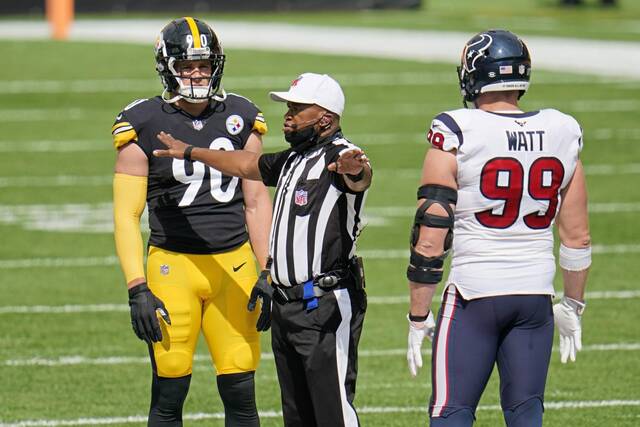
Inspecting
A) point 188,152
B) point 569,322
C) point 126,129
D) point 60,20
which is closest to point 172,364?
point 188,152

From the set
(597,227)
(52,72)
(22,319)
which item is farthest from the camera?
(52,72)

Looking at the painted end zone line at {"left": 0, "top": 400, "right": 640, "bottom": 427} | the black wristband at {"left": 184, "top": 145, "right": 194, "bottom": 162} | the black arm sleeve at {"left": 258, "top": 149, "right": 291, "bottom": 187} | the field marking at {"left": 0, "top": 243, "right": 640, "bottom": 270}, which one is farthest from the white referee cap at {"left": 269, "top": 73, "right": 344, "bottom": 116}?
the field marking at {"left": 0, "top": 243, "right": 640, "bottom": 270}

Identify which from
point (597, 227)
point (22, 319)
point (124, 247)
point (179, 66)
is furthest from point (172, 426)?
point (597, 227)

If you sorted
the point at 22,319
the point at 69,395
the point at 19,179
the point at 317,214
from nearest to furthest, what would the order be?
the point at 317,214, the point at 69,395, the point at 22,319, the point at 19,179

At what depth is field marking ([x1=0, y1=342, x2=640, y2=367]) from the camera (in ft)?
27.1

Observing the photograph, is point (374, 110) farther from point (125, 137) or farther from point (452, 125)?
point (452, 125)

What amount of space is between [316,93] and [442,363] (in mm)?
1148

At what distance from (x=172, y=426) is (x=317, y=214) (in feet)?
3.97

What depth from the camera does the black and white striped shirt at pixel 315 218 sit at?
5.22 meters

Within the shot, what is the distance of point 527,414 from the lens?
16.4 ft

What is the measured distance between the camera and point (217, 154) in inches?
217

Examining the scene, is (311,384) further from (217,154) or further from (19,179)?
(19,179)

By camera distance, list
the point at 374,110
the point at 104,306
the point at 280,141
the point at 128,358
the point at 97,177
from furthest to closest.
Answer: the point at 374,110 → the point at 280,141 → the point at 97,177 → the point at 104,306 → the point at 128,358

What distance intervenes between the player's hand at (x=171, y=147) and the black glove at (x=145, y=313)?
1.82 ft
